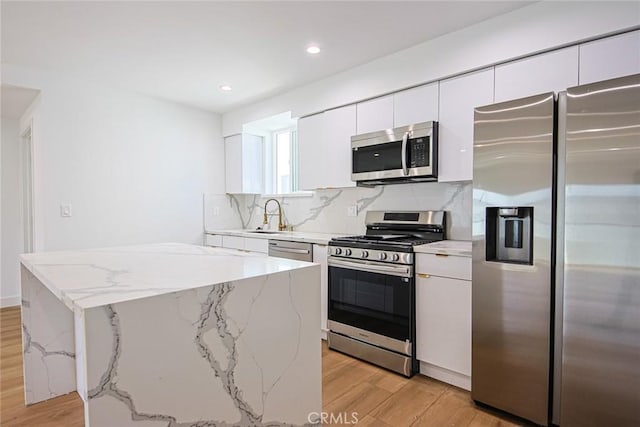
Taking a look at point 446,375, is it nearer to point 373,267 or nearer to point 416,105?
point 373,267

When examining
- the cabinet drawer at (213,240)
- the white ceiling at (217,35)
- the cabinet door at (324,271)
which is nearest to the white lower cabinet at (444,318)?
the cabinet door at (324,271)

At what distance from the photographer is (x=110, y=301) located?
93 cm

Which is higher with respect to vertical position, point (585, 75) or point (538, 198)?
point (585, 75)

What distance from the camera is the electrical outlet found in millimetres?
3225

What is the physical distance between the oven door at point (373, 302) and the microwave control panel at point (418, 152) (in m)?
0.78

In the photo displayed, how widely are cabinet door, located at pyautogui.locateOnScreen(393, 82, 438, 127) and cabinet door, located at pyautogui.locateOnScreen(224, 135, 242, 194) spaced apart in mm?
2213

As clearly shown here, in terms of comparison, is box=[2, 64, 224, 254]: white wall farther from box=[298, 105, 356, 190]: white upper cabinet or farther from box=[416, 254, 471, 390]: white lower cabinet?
box=[416, 254, 471, 390]: white lower cabinet

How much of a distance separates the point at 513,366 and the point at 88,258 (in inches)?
90.3

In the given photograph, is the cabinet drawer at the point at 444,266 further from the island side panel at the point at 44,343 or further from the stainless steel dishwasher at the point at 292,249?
the island side panel at the point at 44,343

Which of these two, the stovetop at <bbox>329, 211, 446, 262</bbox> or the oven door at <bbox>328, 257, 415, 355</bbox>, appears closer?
the oven door at <bbox>328, 257, 415, 355</bbox>

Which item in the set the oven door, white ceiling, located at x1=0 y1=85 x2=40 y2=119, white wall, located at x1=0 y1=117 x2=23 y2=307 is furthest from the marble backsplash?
white wall, located at x1=0 y1=117 x2=23 y2=307

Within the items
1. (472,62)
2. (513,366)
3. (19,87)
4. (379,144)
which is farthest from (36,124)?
(513,366)

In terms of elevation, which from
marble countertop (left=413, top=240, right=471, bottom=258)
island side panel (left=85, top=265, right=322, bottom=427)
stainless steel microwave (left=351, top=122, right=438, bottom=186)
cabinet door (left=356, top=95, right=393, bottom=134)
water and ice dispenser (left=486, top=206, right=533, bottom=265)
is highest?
cabinet door (left=356, top=95, right=393, bottom=134)

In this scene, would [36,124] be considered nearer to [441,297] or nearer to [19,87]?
[19,87]
